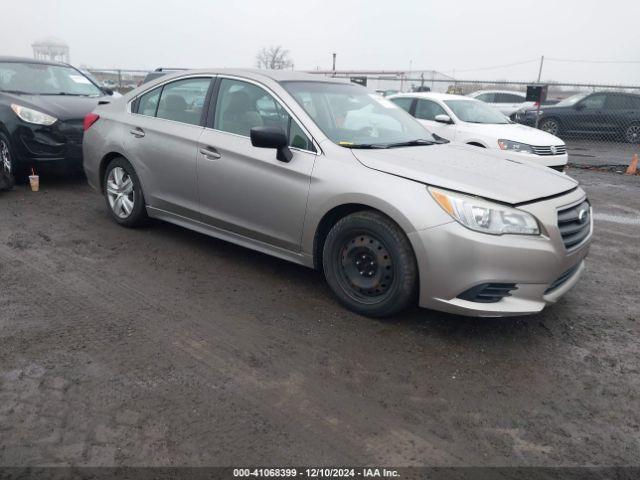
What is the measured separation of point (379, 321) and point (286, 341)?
708 millimetres

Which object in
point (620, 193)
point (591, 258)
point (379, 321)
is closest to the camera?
point (379, 321)

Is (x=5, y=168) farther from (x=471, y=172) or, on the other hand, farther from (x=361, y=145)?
(x=471, y=172)

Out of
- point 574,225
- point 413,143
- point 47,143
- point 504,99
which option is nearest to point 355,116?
point 413,143

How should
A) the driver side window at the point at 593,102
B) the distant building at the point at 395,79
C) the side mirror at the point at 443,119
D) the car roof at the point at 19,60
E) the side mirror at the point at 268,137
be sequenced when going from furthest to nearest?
the distant building at the point at 395,79
the driver side window at the point at 593,102
the side mirror at the point at 443,119
the car roof at the point at 19,60
the side mirror at the point at 268,137

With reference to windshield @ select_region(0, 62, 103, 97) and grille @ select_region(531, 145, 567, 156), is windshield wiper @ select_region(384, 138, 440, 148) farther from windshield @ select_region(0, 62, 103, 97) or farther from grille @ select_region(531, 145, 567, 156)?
windshield @ select_region(0, 62, 103, 97)

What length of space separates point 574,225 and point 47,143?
20.8ft

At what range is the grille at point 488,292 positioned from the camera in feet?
11.0

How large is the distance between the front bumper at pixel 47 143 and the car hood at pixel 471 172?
480 cm

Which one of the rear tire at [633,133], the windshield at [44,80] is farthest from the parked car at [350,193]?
the rear tire at [633,133]

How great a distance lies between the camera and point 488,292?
3.38 m

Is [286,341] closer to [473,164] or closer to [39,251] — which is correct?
[473,164]

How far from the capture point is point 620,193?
8.96 meters

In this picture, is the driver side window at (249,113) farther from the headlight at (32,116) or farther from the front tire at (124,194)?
the headlight at (32,116)

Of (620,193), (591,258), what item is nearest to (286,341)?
(591,258)
